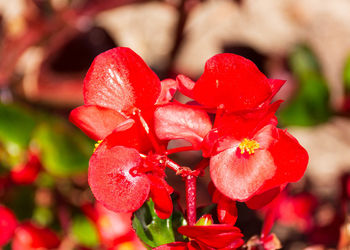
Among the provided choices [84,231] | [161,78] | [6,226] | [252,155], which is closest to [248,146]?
[252,155]

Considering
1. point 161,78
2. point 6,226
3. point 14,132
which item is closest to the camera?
point 6,226

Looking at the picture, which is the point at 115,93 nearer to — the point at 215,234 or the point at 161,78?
the point at 215,234

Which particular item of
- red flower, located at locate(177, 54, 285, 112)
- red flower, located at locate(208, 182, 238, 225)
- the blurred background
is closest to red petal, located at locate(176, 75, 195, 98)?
red flower, located at locate(177, 54, 285, 112)

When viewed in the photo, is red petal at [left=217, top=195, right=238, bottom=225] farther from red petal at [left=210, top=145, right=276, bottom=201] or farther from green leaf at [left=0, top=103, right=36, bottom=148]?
green leaf at [left=0, top=103, right=36, bottom=148]

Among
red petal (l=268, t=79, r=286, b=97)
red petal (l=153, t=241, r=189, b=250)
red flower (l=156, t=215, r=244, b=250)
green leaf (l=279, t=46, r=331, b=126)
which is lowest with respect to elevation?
green leaf (l=279, t=46, r=331, b=126)

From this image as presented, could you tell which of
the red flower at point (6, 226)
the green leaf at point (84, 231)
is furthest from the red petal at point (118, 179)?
the green leaf at point (84, 231)

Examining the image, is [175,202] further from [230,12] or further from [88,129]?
[230,12]
